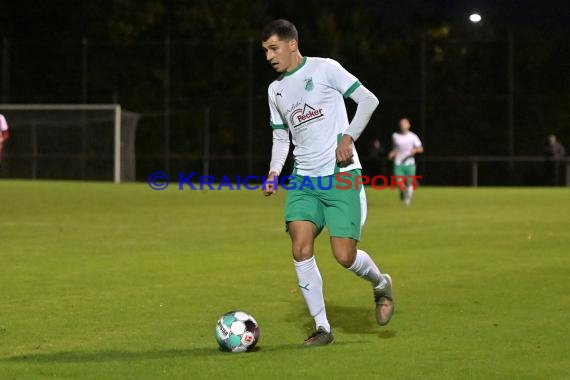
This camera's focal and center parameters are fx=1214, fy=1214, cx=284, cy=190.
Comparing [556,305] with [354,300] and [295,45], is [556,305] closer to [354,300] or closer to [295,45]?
[354,300]

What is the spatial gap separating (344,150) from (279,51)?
80 centimetres

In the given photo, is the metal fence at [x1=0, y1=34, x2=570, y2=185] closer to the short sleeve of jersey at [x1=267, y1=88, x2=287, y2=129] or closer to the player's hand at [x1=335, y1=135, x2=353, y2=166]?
the short sleeve of jersey at [x1=267, y1=88, x2=287, y2=129]

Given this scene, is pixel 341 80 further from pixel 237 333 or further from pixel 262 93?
pixel 262 93

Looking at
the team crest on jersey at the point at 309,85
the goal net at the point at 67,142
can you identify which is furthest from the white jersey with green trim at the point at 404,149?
the team crest on jersey at the point at 309,85

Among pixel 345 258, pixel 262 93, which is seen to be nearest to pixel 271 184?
pixel 345 258

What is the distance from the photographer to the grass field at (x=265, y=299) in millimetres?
7285

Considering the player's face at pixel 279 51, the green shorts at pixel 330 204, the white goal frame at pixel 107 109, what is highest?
the white goal frame at pixel 107 109

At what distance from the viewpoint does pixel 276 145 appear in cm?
838

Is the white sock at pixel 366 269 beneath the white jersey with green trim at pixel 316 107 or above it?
beneath

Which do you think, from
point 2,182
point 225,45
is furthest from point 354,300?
point 225,45

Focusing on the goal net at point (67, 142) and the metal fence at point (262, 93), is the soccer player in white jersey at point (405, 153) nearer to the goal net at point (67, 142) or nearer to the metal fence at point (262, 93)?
the metal fence at point (262, 93)

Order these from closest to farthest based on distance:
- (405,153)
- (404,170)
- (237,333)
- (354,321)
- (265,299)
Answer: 1. (237,333)
2. (354,321)
3. (265,299)
4. (404,170)
5. (405,153)

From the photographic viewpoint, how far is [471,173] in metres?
40.5

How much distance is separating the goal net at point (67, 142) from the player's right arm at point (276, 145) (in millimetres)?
33323
